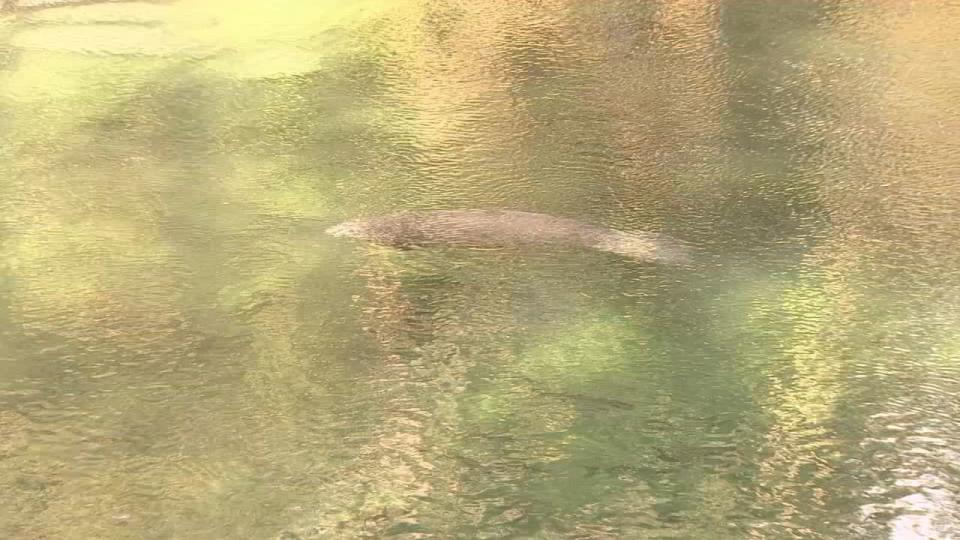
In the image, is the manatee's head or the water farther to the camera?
the manatee's head

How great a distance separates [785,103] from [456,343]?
203 cm

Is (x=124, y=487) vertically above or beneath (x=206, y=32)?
beneath

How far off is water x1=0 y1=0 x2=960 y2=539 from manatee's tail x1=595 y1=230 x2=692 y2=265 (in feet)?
0.18

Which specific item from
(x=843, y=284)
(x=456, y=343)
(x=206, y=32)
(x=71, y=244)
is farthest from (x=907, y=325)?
(x=206, y=32)

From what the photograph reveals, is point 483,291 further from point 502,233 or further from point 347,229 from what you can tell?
point 347,229

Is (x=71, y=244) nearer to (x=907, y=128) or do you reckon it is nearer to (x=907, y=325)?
(x=907, y=325)

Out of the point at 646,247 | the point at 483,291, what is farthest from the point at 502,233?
the point at 646,247

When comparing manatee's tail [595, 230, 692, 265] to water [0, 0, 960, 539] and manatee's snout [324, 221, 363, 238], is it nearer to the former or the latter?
water [0, 0, 960, 539]

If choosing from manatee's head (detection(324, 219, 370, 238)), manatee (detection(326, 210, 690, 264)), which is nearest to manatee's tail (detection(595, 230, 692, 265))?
manatee (detection(326, 210, 690, 264))

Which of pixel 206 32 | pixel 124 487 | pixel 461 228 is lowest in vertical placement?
pixel 124 487

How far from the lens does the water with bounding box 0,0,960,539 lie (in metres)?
2.21

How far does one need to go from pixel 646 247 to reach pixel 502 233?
0.41m

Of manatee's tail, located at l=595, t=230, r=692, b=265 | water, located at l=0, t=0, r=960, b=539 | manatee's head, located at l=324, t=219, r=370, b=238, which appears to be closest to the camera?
water, located at l=0, t=0, r=960, b=539

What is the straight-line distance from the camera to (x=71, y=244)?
3.19 m
